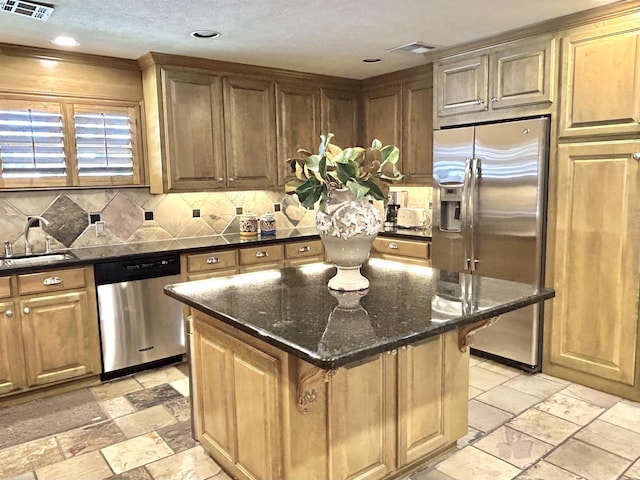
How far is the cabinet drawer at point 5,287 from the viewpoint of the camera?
3133mm

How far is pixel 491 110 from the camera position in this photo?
3.66 meters

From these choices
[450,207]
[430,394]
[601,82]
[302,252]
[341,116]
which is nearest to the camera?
[430,394]

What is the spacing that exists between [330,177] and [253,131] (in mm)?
2615

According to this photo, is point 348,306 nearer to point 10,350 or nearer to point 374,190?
point 374,190

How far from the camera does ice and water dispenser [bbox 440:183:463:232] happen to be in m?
3.89

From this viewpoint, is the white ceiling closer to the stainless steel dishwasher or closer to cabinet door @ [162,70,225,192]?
cabinet door @ [162,70,225,192]

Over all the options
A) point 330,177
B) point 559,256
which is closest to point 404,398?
point 330,177

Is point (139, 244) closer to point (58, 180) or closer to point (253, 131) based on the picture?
point (58, 180)

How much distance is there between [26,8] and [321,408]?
2.63 meters

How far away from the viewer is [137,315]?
143 inches

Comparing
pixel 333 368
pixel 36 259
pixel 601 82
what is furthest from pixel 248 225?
Result: pixel 333 368

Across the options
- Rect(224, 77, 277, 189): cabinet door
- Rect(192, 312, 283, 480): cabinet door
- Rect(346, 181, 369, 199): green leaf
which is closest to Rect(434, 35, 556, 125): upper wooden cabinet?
Rect(224, 77, 277, 189): cabinet door

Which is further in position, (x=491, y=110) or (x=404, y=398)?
(x=491, y=110)

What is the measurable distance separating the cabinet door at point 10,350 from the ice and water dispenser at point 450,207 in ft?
10.1
